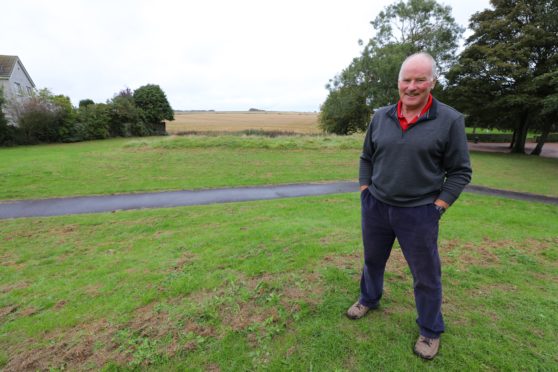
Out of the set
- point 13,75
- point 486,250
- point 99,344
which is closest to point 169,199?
point 99,344

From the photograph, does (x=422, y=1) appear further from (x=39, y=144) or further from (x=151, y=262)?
(x=39, y=144)

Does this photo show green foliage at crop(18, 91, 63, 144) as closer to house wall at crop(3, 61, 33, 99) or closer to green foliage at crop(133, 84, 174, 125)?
house wall at crop(3, 61, 33, 99)

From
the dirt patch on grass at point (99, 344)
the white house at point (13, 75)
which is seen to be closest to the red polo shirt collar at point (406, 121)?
the dirt patch on grass at point (99, 344)

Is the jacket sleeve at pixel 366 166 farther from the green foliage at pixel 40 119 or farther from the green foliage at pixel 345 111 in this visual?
the green foliage at pixel 40 119

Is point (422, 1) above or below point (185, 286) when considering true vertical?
above

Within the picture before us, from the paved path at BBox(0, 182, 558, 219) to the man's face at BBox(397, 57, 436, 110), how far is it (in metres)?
6.27

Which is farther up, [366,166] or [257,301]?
[366,166]

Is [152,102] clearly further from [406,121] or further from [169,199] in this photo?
[406,121]

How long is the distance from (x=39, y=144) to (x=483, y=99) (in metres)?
33.9

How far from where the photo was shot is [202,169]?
38.2 ft

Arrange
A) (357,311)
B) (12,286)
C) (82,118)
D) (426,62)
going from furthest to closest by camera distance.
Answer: (82,118), (12,286), (357,311), (426,62)

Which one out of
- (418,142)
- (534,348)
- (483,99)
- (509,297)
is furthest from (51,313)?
(483,99)

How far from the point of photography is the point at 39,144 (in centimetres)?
2202

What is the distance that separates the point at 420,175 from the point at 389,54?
87.2ft
